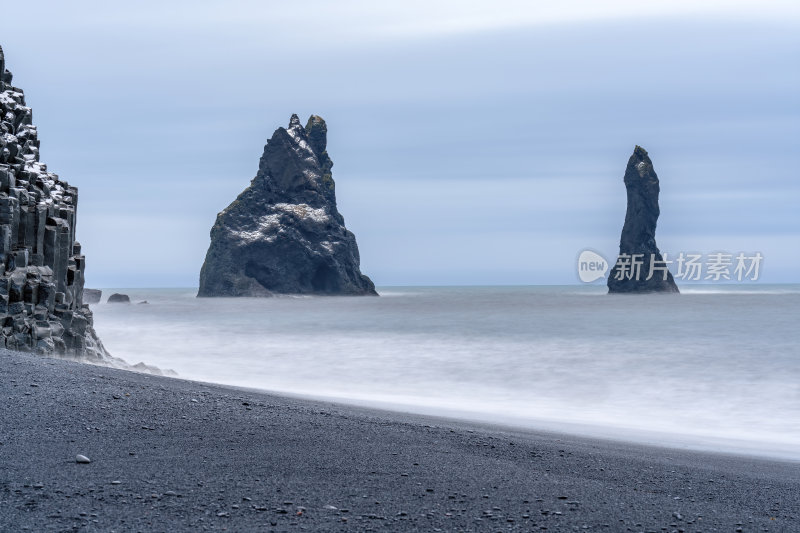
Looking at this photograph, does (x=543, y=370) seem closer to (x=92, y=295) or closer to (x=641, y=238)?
(x=92, y=295)

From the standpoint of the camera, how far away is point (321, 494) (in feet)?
18.2

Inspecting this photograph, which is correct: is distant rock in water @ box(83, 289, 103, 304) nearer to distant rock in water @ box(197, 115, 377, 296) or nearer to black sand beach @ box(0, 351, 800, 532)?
distant rock in water @ box(197, 115, 377, 296)

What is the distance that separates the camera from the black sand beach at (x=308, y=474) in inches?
Result: 197

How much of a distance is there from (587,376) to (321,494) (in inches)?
639

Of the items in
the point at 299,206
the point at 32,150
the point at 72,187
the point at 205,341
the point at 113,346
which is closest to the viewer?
the point at 32,150

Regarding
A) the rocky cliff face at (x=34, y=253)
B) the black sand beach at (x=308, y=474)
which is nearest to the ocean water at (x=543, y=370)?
the black sand beach at (x=308, y=474)

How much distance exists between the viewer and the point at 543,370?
22.0 meters

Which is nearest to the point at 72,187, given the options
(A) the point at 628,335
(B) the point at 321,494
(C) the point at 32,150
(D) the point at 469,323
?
(C) the point at 32,150

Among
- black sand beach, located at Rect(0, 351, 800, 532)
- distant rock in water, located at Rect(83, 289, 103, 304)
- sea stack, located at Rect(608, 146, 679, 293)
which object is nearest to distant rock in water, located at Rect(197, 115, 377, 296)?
distant rock in water, located at Rect(83, 289, 103, 304)

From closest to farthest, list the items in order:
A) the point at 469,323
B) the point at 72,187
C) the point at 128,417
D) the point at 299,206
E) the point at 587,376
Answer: the point at 128,417, the point at 72,187, the point at 587,376, the point at 469,323, the point at 299,206

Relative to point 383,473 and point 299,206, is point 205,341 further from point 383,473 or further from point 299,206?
point 299,206

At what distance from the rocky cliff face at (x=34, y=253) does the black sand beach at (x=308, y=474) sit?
445 cm

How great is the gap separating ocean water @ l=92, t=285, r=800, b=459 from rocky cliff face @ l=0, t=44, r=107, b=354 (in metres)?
4.86

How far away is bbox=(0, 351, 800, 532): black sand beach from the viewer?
5008mm
